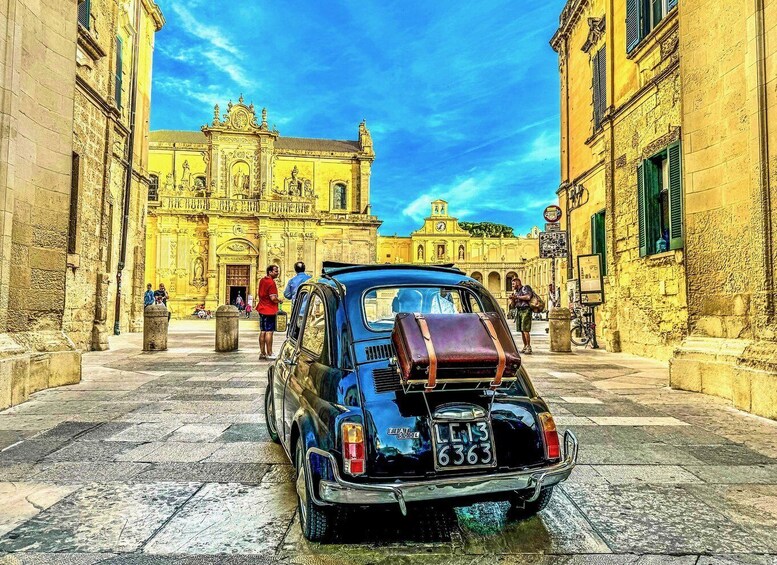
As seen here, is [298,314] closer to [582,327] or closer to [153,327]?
[153,327]

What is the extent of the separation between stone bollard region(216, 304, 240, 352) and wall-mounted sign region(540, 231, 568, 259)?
8177mm

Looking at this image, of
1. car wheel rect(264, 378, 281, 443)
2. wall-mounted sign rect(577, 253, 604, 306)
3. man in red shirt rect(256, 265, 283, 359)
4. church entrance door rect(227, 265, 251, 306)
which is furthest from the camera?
church entrance door rect(227, 265, 251, 306)

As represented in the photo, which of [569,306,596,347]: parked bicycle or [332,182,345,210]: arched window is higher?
[332,182,345,210]: arched window

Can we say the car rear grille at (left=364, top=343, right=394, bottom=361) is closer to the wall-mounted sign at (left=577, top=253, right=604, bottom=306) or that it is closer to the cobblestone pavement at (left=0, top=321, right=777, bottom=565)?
the cobblestone pavement at (left=0, top=321, right=777, bottom=565)

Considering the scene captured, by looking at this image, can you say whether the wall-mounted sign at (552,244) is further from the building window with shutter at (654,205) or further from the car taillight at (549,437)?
the car taillight at (549,437)

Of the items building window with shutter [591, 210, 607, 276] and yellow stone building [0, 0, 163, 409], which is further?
building window with shutter [591, 210, 607, 276]

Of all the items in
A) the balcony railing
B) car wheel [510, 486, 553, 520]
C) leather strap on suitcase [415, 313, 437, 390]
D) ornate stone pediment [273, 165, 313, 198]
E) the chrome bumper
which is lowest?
car wheel [510, 486, 553, 520]

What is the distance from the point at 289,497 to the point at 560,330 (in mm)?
10252

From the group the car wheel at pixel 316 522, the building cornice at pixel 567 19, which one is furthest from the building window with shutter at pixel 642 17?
the car wheel at pixel 316 522

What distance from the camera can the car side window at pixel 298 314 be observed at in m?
3.98

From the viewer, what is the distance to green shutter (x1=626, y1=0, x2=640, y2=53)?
35.0 ft

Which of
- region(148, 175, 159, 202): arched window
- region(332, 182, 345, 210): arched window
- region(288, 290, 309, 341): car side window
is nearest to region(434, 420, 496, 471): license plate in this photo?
region(288, 290, 309, 341): car side window

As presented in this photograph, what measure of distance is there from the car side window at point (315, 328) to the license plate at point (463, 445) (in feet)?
3.13

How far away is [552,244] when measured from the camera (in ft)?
44.6
